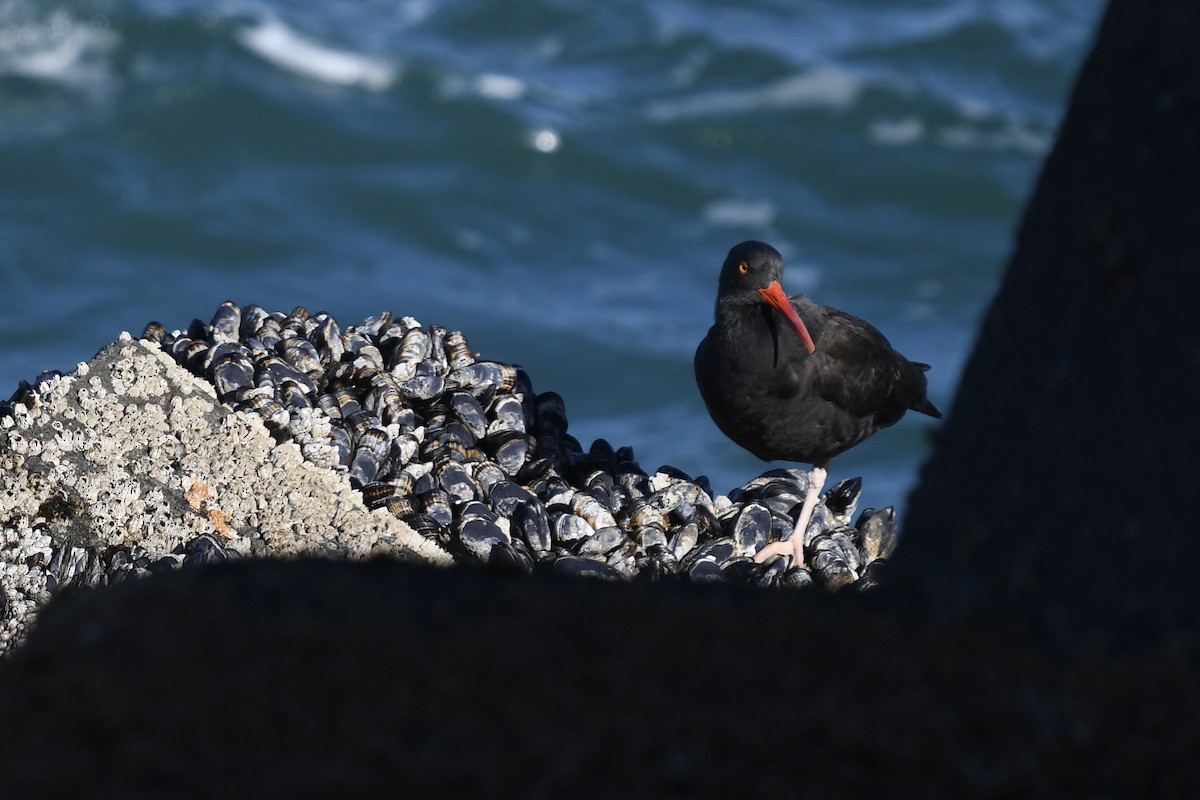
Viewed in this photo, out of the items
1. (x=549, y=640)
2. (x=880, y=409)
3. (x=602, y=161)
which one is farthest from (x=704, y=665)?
(x=602, y=161)

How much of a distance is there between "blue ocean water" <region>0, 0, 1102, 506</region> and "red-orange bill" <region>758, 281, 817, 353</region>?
8.82 m

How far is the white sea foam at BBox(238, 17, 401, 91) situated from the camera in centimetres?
1873

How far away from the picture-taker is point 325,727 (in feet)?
7.66

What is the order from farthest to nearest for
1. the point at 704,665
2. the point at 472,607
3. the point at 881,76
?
1. the point at 881,76
2. the point at 472,607
3. the point at 704,665

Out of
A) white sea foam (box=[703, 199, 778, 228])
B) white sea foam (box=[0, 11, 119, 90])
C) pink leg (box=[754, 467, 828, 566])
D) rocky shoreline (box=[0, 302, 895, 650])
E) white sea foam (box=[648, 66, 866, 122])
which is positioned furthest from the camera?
white sea foam (box=[648, 66, 866, 122])

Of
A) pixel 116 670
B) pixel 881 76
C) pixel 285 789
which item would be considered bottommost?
pixel 285 789

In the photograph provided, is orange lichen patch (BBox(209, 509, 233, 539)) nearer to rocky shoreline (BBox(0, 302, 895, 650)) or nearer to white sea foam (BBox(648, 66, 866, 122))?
rocky shoreline (BBox(0, 302, 895, 650))

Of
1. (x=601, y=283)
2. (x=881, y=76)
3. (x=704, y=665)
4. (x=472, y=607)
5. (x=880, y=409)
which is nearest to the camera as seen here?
(x=704, y=665)

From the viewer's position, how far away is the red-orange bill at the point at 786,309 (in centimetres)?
598

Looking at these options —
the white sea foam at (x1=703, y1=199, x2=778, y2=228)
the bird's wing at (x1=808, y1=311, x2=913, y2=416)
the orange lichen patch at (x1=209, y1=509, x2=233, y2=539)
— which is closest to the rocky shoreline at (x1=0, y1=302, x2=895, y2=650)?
the orange lichen patch at (x1=209, y1=509, x2=233, y2=539)

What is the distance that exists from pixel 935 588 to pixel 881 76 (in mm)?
18017

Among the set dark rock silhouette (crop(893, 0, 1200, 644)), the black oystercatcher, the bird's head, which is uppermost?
the bird's head

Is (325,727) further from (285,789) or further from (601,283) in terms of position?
(601,283)

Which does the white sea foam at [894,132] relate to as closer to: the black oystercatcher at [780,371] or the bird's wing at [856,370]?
the bird's wing at [856,370]
